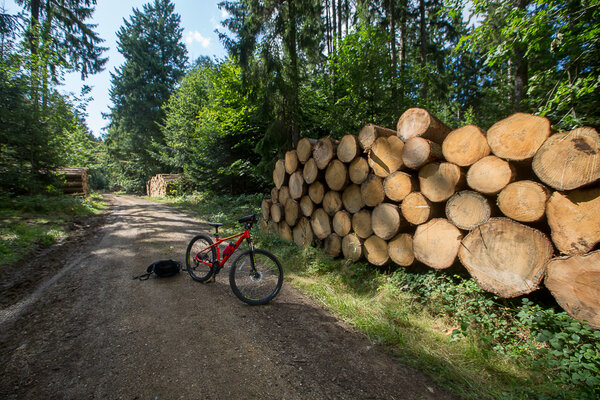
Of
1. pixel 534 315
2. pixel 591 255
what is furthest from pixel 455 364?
pixel 591 255

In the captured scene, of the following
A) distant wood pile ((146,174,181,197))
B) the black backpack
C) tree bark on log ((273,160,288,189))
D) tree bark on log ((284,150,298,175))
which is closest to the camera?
the black backpack

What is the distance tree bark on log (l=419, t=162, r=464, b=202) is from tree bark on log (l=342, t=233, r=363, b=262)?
140 cm

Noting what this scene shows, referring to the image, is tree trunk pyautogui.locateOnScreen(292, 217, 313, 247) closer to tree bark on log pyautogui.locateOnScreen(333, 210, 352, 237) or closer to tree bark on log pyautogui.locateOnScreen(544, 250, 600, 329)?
tree bark on log pyautogui.locateOnScreen(333, 210, 352, 237)

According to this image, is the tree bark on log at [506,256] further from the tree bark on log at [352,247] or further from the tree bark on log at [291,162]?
the tree bark on log at [291,162]

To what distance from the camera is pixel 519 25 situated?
4.30 m

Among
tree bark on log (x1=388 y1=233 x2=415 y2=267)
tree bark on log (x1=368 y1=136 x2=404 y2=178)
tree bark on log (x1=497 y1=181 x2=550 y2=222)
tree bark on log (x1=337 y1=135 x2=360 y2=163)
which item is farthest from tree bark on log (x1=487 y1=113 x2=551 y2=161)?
tree bark on log (x1=337 y1=135 x2=360 y2=163)

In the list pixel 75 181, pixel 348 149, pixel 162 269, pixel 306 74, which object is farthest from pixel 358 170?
pixel 75 181

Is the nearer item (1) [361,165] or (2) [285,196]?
(1) [361,165]

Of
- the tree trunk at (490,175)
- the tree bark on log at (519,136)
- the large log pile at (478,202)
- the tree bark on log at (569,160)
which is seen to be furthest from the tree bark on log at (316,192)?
the tree bark on log at (569,160)

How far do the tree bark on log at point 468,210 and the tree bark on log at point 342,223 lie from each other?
1676mm

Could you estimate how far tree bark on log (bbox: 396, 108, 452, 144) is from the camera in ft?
11.5

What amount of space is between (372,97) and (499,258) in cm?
745

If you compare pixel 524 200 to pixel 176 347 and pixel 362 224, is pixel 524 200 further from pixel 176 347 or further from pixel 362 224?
pixel 176 347

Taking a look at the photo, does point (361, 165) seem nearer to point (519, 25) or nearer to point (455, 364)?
point (455, 364)
